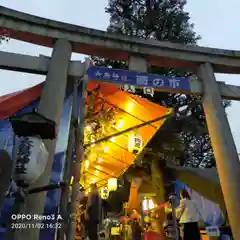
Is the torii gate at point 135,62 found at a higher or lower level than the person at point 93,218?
higher

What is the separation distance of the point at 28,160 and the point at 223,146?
4.80 m

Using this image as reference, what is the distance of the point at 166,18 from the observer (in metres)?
16.5

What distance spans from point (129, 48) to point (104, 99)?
154cm

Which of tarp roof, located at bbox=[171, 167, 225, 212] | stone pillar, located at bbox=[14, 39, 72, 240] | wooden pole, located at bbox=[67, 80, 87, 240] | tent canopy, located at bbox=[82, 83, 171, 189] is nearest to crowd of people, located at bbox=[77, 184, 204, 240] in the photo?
tarp roof, located at bbox=[171, 167, 225, 212]

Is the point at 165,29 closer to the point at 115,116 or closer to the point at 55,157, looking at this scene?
the point at 115,116

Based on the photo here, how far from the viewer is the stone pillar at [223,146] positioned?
20.0 feet

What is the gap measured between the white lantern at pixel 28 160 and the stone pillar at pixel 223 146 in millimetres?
4296

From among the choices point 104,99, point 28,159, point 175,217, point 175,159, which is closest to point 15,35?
point 104,99

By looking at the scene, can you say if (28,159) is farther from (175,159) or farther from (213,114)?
(175,159)

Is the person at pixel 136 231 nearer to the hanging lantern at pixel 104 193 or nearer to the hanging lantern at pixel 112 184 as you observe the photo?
the hanging lantern at pixel 112 184

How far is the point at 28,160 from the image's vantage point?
356cm

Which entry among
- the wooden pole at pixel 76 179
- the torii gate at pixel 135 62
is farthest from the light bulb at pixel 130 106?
the wooden pole at pixel 76 179
